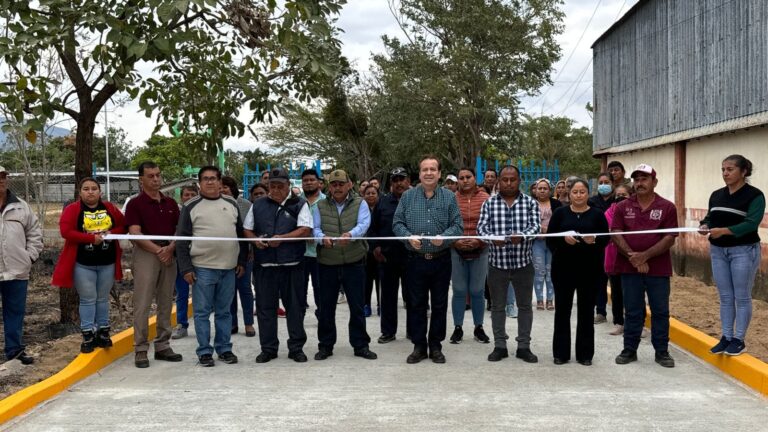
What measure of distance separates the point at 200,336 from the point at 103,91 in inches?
133

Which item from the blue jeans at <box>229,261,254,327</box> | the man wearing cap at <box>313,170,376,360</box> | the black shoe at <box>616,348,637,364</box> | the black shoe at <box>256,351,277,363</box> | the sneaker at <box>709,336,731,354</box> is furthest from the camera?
the blue jeans at <box>229,261,254,327</box>

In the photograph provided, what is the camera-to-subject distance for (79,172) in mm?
8547

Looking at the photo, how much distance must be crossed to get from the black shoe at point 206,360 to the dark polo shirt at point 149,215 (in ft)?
4.15

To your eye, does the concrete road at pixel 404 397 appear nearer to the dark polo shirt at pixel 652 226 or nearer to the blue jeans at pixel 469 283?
the blue jeans at pixel 469 283

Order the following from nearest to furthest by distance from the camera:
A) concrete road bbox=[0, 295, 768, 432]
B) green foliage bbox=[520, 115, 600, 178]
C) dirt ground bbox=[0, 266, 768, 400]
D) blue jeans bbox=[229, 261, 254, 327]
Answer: concrete road bbox=[0, 295, 768, 432] → dirt ground bbox=[0, 266, 768, 400] → blue jeans bbox=[229, 261, 254, 327] → green foliage bbox=[520, 115, 600, 178]

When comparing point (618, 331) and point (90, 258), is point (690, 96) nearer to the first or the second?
point (618, 331)

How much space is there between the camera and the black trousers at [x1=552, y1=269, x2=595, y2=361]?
7.09 metres

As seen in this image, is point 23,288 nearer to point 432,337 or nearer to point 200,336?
point 200,336

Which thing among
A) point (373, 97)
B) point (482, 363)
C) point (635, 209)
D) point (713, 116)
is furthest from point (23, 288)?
point (373, 97)

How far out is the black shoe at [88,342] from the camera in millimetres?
7023

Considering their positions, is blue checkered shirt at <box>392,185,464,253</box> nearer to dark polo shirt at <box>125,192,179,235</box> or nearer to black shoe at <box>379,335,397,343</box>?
black shoe at <box>379,335,397,343</box>

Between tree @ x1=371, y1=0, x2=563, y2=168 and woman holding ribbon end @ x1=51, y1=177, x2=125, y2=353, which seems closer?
woman holding ribbon end @ x1=51, y1=177, x2=125, y2=353

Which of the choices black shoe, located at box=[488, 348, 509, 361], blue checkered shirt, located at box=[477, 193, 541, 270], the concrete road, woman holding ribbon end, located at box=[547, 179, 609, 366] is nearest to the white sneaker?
the concrete road

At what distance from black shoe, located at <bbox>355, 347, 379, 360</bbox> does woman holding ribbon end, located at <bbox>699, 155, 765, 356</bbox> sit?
331 cm
